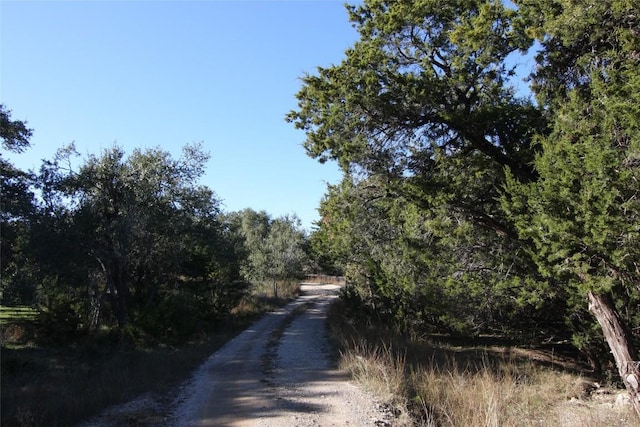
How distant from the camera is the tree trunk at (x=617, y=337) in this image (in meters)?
9.88

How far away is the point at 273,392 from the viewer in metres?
9.29

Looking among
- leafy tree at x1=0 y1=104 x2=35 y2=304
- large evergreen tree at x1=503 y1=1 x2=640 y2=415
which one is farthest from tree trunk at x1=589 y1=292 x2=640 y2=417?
leafy tree at x1=0 y1=104 x2=35 y2=304

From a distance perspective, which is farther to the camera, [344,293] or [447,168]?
[344,293]

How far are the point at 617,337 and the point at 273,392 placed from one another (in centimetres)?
794

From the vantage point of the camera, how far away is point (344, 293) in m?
26.3

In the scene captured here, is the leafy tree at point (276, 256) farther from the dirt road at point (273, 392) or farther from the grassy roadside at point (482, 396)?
the grassy roadside at point (482, 396)

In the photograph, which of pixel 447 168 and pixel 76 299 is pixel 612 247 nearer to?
pixel 447 168

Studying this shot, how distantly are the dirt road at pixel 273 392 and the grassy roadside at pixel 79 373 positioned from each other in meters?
0.90

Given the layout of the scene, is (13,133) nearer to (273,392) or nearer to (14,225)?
(14,225)

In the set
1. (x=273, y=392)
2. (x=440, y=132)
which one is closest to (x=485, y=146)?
(x=440, y=132)

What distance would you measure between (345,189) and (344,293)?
13.4 metres

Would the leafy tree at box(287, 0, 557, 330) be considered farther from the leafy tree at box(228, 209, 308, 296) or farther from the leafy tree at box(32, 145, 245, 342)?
the leafy tree at box(228, 209, 308, 296)

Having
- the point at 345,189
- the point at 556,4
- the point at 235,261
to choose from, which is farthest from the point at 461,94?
the point at 235,261

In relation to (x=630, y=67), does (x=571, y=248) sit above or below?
below
